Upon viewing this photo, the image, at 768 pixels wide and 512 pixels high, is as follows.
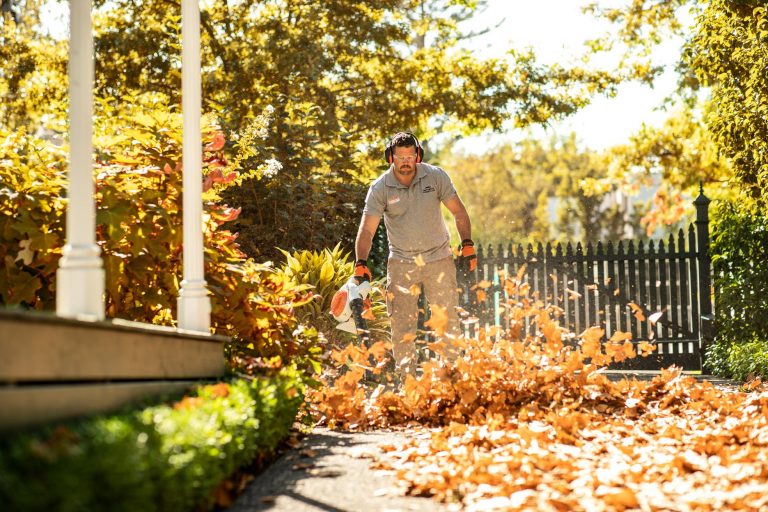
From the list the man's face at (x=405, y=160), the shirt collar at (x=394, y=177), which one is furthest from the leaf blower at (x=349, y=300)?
the man's face at (x=405, y=160)

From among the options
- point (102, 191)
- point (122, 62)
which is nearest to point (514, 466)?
point (102, 191)

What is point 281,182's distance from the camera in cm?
1200

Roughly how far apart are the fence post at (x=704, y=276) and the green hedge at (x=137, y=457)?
9.21m

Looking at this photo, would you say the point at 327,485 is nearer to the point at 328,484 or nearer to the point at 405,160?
the point at 328,484

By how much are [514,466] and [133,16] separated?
1316 cm

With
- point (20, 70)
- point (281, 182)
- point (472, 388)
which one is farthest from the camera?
point (20, 70)

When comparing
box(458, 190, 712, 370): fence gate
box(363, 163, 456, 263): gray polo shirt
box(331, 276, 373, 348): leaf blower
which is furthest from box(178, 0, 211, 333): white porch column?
box(458, 190, 712, 370): fence gate

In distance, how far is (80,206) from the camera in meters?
3.81

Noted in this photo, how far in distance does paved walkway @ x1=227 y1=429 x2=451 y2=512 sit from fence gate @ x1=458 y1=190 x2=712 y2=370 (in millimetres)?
7310

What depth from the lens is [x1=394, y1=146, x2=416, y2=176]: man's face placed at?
7.56 metres

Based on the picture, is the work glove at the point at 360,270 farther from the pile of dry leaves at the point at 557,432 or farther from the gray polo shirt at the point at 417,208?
the pile of dry leaves at the point at 557,432

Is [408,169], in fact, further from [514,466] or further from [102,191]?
[514,466]

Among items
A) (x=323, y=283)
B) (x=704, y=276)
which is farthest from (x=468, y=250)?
(x=704, y=276)

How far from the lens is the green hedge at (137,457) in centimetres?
247
